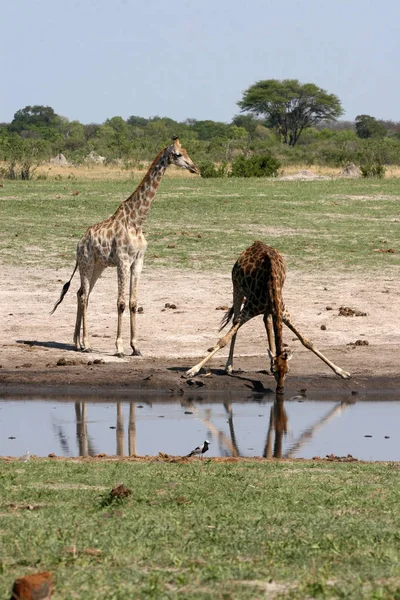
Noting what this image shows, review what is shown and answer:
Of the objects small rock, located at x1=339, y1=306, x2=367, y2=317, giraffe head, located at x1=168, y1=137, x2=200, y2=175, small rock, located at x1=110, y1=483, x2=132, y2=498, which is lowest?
small rock, located at x1=339, y1=306, x2=367, y2=317

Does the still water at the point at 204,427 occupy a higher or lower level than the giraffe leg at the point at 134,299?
lower

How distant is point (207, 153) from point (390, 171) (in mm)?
10472

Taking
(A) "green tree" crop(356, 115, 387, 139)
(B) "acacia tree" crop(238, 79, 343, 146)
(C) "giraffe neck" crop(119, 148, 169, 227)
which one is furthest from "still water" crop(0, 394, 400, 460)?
(A) "green tree" crop(356, 115, 387, 139)

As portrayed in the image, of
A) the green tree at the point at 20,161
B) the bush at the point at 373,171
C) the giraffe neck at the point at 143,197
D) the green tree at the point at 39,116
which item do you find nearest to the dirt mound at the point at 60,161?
the green tree at the point at 20,161

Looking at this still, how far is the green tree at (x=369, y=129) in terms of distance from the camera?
267 feet

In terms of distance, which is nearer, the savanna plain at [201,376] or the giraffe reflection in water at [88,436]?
the savanna plain at [201,376]

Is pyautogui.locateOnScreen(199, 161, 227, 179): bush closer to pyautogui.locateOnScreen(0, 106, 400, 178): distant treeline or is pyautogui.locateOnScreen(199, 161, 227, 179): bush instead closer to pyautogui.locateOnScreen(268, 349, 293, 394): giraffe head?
pyautogui.locateOnScreen(0, 106, 400, 178): distant treeline

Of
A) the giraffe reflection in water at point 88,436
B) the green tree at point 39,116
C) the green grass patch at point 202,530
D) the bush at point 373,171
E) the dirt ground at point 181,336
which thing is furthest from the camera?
the green tree at point 39,116

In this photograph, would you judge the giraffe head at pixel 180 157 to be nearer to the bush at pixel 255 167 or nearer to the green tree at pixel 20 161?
the green tree at pixel 20 161

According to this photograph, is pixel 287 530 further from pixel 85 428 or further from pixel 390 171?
pixel 390 171

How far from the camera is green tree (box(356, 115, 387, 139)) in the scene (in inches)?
3201

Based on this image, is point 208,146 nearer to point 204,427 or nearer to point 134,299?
point 134,299

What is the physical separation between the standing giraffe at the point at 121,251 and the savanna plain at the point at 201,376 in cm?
34

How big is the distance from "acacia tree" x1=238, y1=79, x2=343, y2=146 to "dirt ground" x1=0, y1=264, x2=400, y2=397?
5553 centimetres
